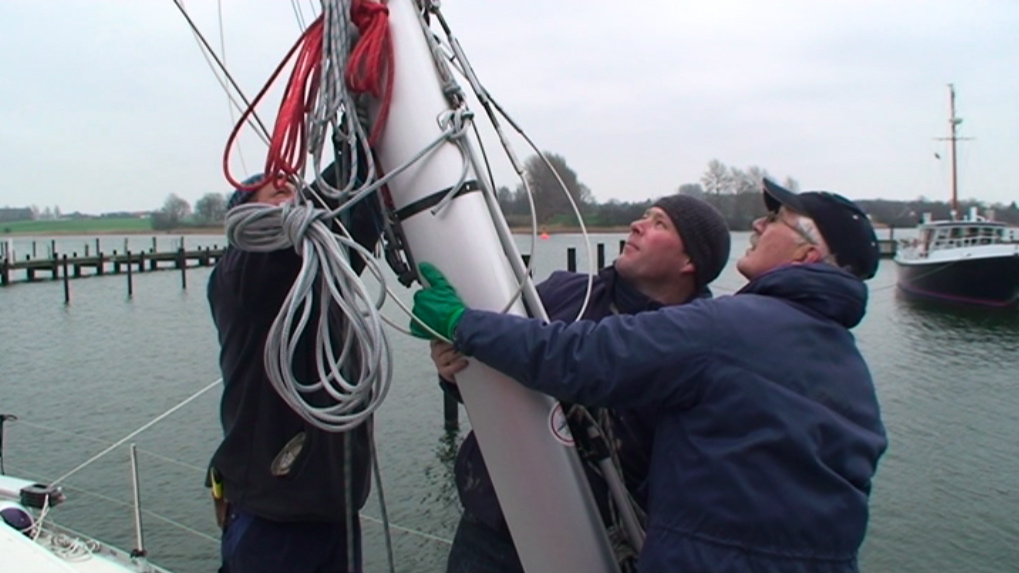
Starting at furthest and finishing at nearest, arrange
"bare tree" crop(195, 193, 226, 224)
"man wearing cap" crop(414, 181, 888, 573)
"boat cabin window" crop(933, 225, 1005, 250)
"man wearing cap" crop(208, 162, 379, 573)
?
"boat cabin window" crop(933, 225, 1005, 250), "bare tree" crop(195, 193, 226, 224), "man wearing cap" crop(208, 162, 379, 573), "man wearing cap" crop(414, 181, 888, 573)

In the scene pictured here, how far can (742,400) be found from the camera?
6.42ft

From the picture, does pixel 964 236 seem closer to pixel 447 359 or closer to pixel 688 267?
pixel 688 267

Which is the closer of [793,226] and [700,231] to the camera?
[793,226]

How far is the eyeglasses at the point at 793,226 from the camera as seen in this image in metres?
2.28

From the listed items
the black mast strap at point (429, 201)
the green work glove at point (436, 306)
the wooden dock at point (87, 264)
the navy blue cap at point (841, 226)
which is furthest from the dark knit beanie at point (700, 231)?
the wooden dock at point (87, 264)

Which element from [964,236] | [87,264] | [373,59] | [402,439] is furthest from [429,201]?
[87,264]

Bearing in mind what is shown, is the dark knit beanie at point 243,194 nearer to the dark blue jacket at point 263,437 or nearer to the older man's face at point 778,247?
the dark blue jacket at point 263,437

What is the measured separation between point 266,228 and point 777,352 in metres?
1.52

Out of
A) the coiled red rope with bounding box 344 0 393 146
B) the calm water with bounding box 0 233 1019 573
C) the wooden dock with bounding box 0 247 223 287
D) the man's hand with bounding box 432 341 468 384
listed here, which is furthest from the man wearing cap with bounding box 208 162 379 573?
the wooden dock with bounding box 0 247 223 287

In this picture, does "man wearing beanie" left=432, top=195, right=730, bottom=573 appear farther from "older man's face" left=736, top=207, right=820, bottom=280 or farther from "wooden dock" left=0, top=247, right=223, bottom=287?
"wooden dock" left=0, top=247, right=223, bottom=287

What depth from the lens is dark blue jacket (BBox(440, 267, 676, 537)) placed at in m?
2.54

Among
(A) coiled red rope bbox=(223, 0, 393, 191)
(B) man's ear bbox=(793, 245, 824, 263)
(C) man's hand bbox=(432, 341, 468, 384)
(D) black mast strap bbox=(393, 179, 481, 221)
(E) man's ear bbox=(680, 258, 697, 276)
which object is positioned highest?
(A) coiled red rope bbox=(223, 0, 393, 191)

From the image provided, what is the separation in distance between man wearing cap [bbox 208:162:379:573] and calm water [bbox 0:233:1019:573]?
2326 mm

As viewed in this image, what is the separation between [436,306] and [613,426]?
764mm
